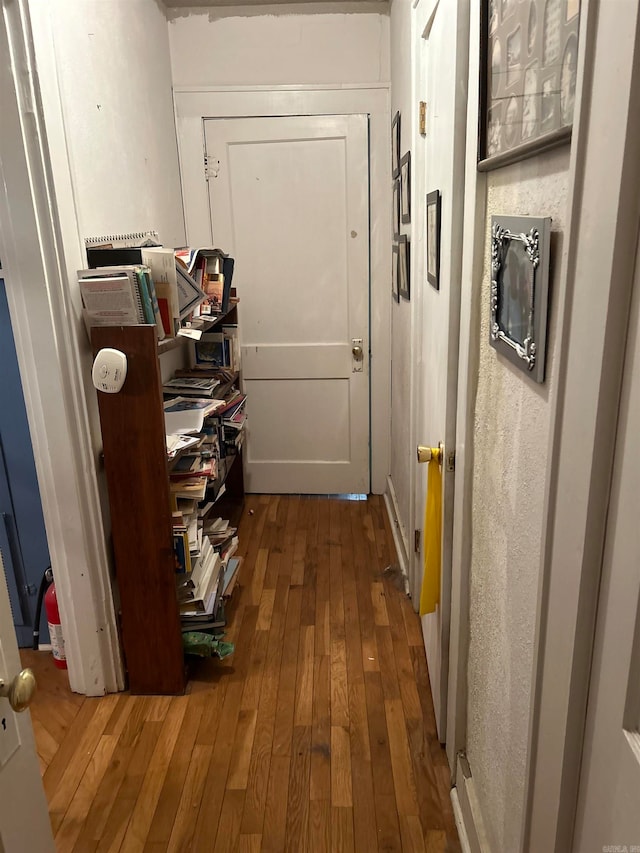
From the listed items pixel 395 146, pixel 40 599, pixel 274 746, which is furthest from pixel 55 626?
pixel 395 146

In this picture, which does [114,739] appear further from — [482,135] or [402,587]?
[482,135]

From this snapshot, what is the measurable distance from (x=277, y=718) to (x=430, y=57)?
2.11m

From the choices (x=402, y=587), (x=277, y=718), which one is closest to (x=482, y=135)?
(x=277, y=718)

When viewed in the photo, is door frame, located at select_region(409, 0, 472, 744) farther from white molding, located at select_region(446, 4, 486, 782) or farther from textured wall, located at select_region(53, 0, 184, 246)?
textured wall, located at select_region(53, 0, 184, 246)

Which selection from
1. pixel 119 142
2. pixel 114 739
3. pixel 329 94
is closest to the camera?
pixel 114 739

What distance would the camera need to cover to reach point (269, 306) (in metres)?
3.47

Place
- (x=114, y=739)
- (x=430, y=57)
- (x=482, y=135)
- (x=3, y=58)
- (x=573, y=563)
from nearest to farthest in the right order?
(x=573, y=563), (x=482, y=135), (x=3, y=58), (x=430, y=57), (x=114, y=739)

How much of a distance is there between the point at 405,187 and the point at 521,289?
5.57ft

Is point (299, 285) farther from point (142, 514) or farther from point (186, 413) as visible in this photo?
point (142, 514)

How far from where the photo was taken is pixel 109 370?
5.99ft

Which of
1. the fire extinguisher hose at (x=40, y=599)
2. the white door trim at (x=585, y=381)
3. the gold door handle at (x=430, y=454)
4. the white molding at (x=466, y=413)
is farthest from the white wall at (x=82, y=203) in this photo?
the white door trim at (x=585, y=381)

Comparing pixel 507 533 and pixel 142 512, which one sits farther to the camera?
pixel 142 512

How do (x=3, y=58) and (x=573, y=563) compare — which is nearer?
(x=573, y=563)

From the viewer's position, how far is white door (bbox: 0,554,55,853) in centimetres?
81
